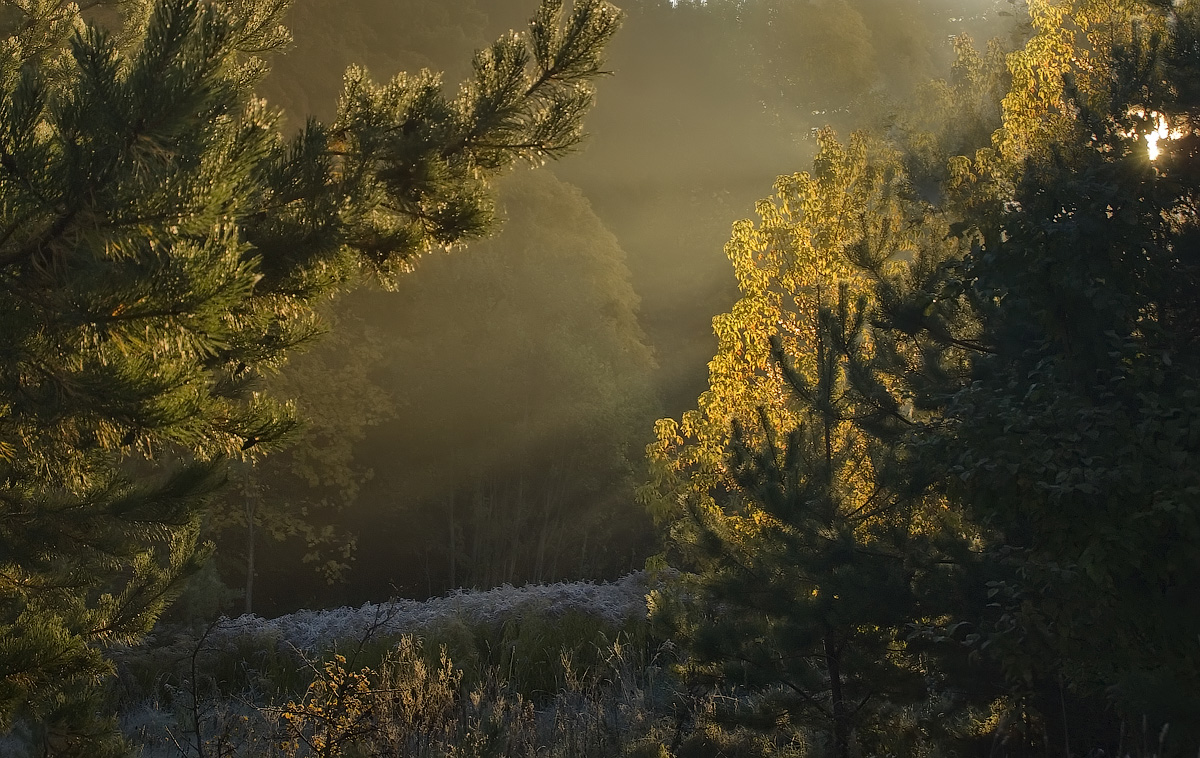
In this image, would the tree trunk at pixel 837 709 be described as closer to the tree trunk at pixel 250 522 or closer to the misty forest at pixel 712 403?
the misty forest at pixel 712 403

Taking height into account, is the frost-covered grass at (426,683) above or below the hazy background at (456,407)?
below

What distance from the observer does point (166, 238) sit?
2656 millimetres

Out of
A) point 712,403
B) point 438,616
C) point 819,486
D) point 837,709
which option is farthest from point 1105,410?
point 438,616

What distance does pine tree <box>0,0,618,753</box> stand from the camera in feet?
8.64

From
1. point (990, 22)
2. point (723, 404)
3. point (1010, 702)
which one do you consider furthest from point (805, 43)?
point (1010, 702)

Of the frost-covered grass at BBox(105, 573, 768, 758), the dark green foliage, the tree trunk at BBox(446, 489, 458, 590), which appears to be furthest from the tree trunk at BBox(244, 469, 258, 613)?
the dark green foliage

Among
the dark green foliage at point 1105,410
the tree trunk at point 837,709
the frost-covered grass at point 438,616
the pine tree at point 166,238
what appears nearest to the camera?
the pine tree at point 166,238

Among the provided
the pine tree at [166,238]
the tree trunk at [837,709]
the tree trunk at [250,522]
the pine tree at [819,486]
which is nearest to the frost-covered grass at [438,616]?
the tree trunk at [250,522]

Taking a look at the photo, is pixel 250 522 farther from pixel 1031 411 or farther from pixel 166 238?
pixel 166 238

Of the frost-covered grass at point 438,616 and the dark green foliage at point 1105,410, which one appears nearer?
the dark green foliage at point 1105,410

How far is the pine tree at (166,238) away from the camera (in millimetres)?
2635

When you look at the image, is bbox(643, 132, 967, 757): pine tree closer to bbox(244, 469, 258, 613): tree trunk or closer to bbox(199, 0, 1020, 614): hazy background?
bbox(244, 469, 258, 613): tree trunk

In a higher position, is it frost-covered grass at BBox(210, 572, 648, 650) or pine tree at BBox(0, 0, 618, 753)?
pine tree at BBox(0, 0, 618, 753)

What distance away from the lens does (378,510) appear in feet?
57.2
